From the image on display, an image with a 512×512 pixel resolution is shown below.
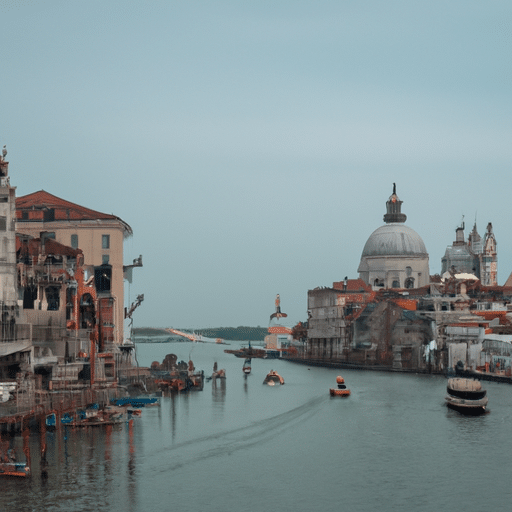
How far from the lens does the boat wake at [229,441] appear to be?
5556 centimetres

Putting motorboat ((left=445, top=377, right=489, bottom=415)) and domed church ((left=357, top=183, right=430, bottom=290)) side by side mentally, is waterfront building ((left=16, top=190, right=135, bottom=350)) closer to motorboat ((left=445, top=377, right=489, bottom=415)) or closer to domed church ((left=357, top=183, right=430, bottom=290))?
motorboat ((left=445, top=377, right=489, bottom=415))

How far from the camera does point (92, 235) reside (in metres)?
97.9

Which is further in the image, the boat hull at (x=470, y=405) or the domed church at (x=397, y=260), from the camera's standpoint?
the domed church at (x=397, y=260)

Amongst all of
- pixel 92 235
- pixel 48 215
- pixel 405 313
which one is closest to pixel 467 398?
pixel 92 235

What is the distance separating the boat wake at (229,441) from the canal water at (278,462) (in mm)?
94

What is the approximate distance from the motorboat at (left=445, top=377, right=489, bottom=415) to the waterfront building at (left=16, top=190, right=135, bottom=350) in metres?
33.6

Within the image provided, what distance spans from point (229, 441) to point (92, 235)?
40506 mm

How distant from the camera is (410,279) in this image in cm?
19138

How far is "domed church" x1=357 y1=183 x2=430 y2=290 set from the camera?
191 meters

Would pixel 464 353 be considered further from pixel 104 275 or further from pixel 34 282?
pixel 34 282

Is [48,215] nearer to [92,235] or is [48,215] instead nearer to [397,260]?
[92,235]

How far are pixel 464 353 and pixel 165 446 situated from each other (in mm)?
77048

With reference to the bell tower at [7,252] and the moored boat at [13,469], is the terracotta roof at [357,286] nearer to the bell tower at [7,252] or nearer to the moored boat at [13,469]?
the bell tower at [7,252]

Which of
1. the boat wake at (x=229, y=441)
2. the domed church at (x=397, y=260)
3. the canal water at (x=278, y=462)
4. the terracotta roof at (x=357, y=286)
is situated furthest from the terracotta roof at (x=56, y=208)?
the domed church at (x=397, y=260)
